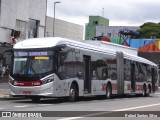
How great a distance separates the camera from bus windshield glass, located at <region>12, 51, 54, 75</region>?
22516mm

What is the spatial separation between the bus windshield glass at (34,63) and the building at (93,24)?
9028 cm

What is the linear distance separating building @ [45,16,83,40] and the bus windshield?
139 ft

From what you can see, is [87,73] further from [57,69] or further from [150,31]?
[150,31]

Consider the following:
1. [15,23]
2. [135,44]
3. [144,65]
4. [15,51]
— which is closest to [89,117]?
[15,51]

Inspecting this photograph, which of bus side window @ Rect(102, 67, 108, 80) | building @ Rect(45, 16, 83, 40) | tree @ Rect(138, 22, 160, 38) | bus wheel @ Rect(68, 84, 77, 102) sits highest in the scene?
tree @ Rect(138, 22, 160, 38)

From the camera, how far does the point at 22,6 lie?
48.4 meters

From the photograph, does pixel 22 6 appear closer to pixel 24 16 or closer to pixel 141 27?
pixel 24 16

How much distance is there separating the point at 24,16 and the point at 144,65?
55.1 feet

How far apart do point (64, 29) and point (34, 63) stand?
48281 mm

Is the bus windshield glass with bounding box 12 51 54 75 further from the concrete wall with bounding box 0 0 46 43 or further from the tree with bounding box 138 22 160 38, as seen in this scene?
the tree with bounding box 138 22 160 38

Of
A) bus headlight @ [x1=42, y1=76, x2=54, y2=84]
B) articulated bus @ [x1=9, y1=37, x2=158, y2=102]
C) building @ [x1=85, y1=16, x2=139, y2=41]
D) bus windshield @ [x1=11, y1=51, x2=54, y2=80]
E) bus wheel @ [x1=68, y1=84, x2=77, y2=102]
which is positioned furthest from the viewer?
building @ [x1=85, y1=16, x2=139, y2=41]

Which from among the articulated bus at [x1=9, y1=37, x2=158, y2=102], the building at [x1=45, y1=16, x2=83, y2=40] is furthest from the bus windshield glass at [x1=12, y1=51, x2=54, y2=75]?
the building at [x1=45, y1=16, x2=83, y2=40]

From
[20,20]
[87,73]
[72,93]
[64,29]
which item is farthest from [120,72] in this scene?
[64,29]

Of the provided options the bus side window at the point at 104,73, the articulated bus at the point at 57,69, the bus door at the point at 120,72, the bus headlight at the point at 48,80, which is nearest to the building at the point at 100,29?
the bus door at the point at 120,72
